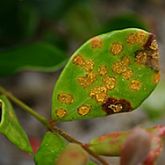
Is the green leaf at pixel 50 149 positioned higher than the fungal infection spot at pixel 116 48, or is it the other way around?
the fungal infection spot at pixel 116 48

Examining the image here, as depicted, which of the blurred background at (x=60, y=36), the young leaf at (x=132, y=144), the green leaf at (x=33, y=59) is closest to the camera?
the young leaf at (x=132, y=144)

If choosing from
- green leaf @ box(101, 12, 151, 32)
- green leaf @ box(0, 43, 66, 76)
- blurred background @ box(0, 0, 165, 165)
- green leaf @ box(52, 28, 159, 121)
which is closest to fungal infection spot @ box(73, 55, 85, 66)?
green leaf @ box(52, 28, 159, 121)

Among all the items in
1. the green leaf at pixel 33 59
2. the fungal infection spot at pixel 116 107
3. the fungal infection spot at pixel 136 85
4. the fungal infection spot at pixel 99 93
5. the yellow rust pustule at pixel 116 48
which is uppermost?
the yellow rust pustule at pixel 116 48

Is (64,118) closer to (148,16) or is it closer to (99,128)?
(99,128)

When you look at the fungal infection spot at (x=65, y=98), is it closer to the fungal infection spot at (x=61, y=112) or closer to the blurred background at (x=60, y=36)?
the fungal infection spot at (x=61, y=112)

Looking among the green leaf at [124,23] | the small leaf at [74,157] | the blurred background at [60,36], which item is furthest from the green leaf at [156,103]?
the small leaf at [74,157]

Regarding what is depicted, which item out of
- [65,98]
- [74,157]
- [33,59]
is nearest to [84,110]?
[65,98]

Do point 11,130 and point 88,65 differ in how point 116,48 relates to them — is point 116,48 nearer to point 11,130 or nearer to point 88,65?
point 88,65

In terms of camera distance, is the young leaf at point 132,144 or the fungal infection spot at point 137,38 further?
the fungal infection spot at point 137,38

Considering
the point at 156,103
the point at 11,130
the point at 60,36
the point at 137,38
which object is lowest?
the point at 156,103
